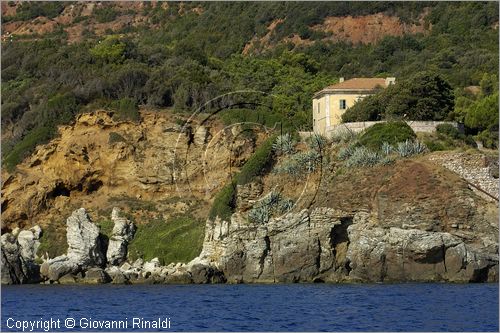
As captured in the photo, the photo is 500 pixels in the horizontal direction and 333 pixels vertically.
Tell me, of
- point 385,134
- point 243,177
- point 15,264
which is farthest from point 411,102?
point 15,264

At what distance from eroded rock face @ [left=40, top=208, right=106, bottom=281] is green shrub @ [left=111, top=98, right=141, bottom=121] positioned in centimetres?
665

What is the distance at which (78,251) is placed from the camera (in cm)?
5575

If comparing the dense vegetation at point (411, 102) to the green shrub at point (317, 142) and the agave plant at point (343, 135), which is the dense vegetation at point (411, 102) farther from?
the green shrub at point (317, 142)

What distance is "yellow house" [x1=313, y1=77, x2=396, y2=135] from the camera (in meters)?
62.3

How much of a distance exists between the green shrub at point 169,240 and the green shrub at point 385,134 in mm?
7901

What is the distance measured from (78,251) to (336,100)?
1465 cm

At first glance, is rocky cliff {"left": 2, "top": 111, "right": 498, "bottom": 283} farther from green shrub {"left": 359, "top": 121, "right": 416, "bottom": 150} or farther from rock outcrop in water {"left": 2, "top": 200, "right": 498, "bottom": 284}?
green shrub {"left": 359, "top": 121, "right": 416, "bottom": 150}

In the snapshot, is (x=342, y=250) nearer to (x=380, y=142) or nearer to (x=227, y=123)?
(x=380, y=142)

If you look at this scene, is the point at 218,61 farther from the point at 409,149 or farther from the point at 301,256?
the point at 301,256

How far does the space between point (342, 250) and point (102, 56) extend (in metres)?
25.9

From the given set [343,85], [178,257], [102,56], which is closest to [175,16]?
[102,56]

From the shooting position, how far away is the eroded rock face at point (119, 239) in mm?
57031

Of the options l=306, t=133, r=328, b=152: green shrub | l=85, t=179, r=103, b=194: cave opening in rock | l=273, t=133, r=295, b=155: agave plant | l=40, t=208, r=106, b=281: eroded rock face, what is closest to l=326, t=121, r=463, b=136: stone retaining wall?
l=306, t=133, r=328, b=152: green shrub

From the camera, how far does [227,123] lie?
62.9m
